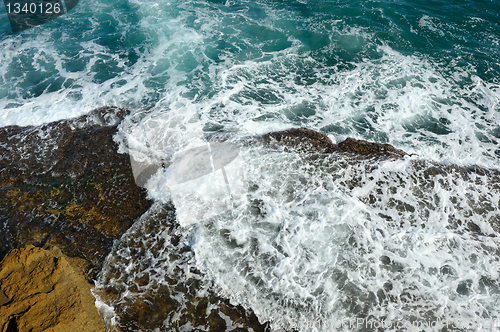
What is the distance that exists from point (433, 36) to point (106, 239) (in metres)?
14.6

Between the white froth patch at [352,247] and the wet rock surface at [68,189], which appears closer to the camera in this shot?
the white froth patch at [352,247]

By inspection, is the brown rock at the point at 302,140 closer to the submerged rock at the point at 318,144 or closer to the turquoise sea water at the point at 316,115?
the submerged rock at the point at 318,144

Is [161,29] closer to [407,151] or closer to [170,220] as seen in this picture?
[170,220]

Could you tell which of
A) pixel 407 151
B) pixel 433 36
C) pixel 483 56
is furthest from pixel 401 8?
pixel 407 151

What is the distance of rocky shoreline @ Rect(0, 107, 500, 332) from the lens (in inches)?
157

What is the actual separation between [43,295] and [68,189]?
2685 mm

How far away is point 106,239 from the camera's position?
17.0ft

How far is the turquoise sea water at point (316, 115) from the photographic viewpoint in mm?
4703

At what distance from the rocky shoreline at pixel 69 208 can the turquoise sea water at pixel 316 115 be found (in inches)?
17.7

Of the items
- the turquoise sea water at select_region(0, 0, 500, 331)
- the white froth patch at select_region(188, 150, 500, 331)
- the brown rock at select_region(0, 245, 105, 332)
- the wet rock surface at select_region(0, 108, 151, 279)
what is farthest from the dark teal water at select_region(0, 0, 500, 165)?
the brown rock at select_region(0, 245, 105, 332)

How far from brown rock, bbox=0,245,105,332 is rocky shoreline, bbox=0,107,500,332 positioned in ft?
0.04

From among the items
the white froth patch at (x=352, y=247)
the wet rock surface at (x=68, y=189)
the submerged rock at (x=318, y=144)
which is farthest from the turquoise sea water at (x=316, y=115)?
the wet rock surface at (x=68, y=189)

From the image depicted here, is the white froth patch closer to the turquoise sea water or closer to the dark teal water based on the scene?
the turquoise sea water

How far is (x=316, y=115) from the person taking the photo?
8.52 meters
